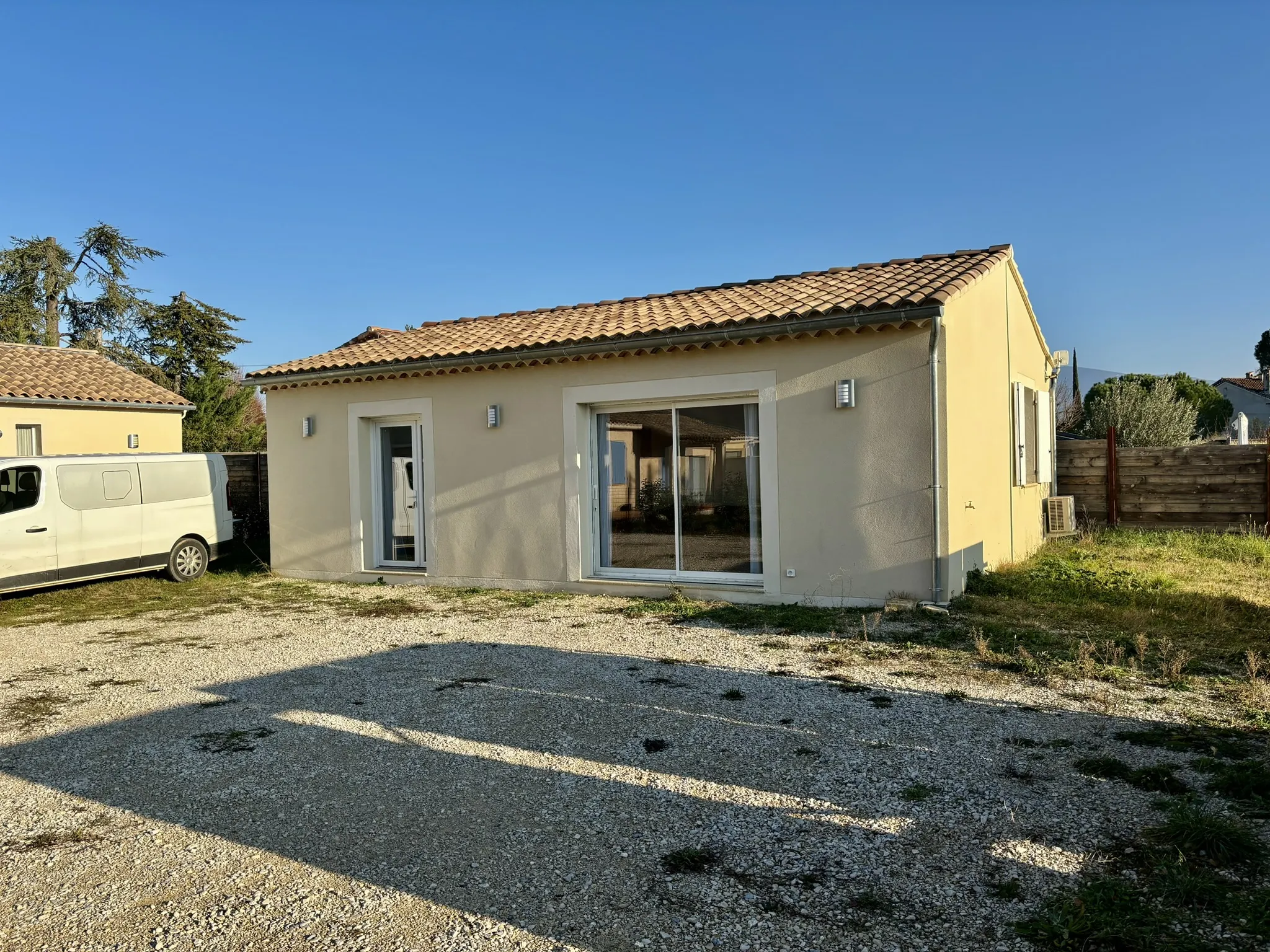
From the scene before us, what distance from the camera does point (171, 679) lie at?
6.71 meters

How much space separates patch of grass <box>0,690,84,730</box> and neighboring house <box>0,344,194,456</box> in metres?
12.4

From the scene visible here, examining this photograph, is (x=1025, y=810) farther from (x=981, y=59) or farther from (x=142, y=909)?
(x=981, y=59)

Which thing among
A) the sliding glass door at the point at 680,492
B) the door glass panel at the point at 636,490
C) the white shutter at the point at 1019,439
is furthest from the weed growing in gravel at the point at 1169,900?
the white shutter at the point at 1019,439

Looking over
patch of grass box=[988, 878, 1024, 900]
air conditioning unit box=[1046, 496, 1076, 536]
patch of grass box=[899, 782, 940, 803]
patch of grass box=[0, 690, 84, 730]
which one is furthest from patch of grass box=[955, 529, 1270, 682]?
patch of grass box=[0, 690, 84, 730]

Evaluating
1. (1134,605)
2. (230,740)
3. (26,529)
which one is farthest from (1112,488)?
(26,529)

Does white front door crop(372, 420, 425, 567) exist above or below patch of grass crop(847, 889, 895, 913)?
above

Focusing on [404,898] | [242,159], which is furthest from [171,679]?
[242,159]

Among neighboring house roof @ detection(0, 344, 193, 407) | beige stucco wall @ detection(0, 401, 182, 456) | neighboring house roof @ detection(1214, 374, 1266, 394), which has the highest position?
neighboring house roof @ detection(1214, 374, 1266, 394)

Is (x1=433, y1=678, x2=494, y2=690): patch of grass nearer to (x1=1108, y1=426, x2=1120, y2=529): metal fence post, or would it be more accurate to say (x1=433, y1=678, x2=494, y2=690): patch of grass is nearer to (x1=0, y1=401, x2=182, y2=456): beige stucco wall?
(x1=1108, y1=426, x2=1120, y2=529): metal fence post

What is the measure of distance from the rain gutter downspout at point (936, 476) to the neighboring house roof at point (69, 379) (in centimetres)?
1788

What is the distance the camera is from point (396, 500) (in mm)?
12078

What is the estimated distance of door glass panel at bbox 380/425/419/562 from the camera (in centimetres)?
1197

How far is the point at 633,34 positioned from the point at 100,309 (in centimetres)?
2782

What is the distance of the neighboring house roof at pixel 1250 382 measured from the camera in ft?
162
